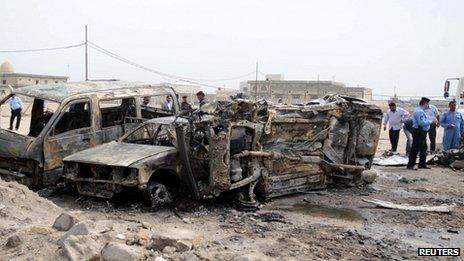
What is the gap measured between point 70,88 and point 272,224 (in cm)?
460

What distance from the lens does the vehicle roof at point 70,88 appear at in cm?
826

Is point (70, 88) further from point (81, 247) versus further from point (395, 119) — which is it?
point (395, 119)

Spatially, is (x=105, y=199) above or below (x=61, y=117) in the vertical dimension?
below

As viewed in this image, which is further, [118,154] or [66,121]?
[66,121]

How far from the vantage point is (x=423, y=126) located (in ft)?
35.2

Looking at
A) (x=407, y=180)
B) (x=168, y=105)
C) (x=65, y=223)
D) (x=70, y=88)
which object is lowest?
(x=407, y=180)

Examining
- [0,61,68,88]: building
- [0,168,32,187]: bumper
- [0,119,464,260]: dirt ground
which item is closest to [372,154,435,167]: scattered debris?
[0,119,464,260]: dirt ground

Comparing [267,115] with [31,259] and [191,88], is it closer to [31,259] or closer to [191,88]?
[31,259]

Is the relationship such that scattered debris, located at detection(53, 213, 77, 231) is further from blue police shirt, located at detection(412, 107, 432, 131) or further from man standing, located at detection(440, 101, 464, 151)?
man standing, located at detection(440, 101, 464, 151)

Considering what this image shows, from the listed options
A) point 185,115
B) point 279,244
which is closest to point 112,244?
point 279,244

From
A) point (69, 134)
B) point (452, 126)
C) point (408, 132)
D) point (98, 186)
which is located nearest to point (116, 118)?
point (69, 134)

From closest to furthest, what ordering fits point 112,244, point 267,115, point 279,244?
point 112,244
point 279,244
point 267,115

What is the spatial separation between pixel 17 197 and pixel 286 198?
414 centimetres

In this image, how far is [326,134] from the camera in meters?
8.55
